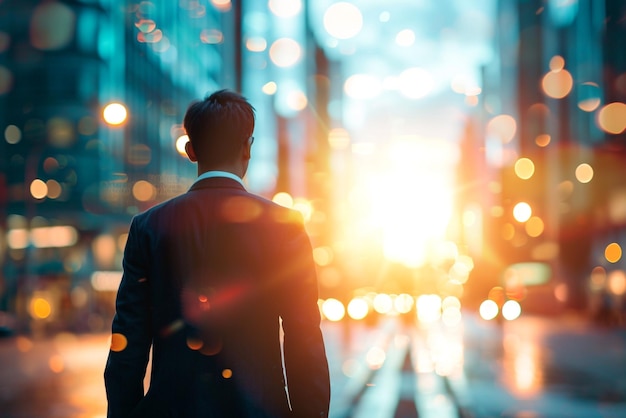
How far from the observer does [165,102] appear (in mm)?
72188

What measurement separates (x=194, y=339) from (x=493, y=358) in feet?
65.6

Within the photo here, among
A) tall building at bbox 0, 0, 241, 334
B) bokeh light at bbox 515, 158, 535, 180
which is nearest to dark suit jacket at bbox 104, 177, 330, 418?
tall building at bbox 0, 0, 241, 334

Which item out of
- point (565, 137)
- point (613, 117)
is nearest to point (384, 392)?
point (613, 117)

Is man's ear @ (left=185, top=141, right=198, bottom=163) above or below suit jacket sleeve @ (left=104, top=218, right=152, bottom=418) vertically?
above

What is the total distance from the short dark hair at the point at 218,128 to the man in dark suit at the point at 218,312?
4.1 inches

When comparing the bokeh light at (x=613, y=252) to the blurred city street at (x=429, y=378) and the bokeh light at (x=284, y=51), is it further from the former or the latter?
the bokeh light at (x=284, y=51)

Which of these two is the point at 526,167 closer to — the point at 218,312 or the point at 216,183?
the point at 216,183

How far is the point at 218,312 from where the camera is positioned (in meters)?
2.96

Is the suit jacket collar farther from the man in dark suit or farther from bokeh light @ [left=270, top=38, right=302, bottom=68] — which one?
bokeh light @ [left=270, top=38, right=302, bottom=68]

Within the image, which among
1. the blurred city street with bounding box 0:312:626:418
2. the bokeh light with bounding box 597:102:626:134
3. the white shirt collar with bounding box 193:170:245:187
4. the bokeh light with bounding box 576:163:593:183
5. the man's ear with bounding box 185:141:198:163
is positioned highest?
the bokeh light with bounding box 597:102:626:134

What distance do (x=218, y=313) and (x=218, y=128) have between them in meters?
0.66

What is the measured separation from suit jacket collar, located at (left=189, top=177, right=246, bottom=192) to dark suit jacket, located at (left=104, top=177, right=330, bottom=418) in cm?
1

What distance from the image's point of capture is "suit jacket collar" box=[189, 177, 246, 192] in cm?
311

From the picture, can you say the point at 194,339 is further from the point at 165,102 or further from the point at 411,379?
the point at 165,102
